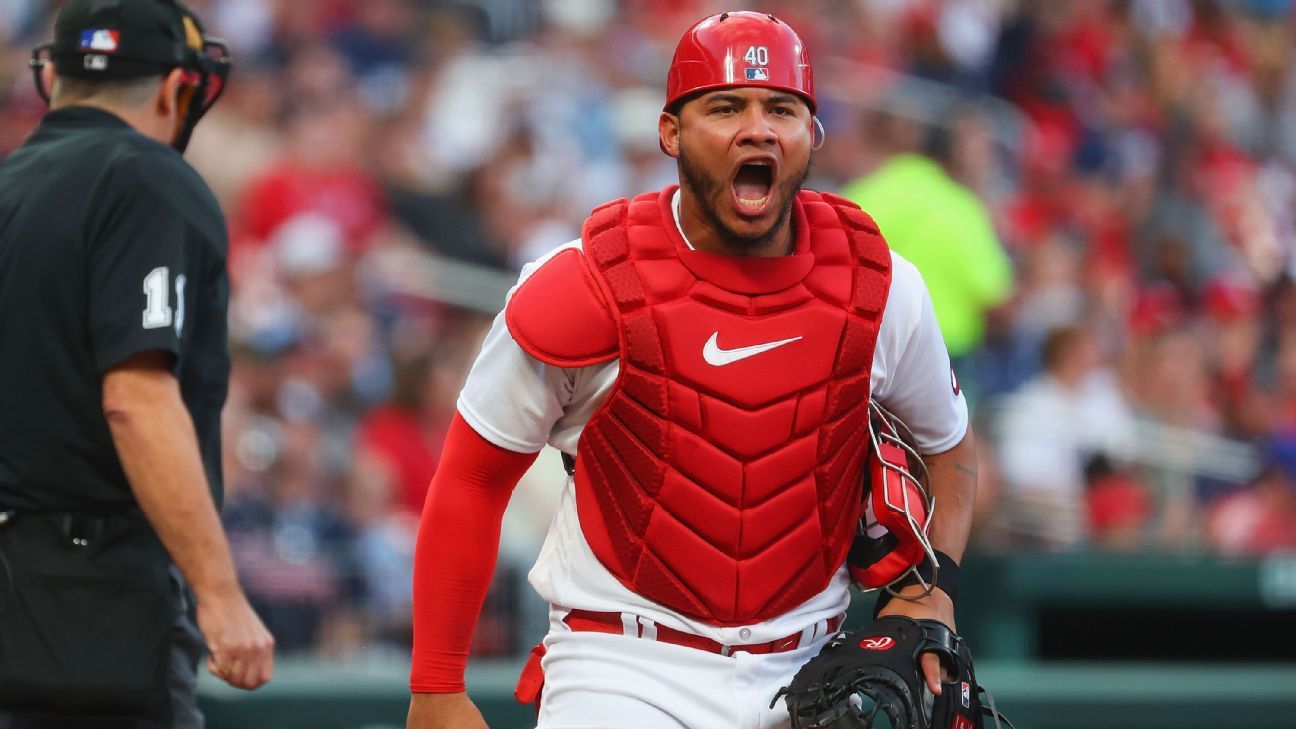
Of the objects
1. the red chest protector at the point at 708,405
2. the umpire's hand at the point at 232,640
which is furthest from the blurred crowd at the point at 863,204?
the red chest protector at the point at 708,405

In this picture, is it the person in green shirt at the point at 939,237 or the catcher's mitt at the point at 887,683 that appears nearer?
the catcher's mitt at the point at 887,683

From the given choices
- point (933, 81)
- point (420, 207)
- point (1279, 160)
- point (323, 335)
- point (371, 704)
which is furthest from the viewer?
point (1279, 160)

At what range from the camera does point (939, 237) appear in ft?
26.0

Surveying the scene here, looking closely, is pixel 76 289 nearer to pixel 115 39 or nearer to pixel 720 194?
pixel 115 39

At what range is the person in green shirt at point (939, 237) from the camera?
789 cm

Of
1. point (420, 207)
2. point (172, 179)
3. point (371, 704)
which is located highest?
point (172, 179)

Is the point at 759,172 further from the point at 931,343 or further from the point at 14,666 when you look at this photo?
the point at 14,666

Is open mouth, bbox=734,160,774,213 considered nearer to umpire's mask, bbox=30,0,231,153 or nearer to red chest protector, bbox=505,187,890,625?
red chest protector, bbox=505,187,890,625

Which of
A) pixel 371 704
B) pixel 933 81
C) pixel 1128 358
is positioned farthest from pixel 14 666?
pixel 933 81

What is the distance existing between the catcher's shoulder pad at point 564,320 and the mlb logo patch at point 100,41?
1072mm

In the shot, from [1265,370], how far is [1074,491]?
8.82 feet

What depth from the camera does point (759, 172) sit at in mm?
3680

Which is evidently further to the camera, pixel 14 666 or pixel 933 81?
pixel 933 81

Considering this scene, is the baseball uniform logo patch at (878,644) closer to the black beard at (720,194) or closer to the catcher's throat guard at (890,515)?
the catcher's throat guard at (890,515)
